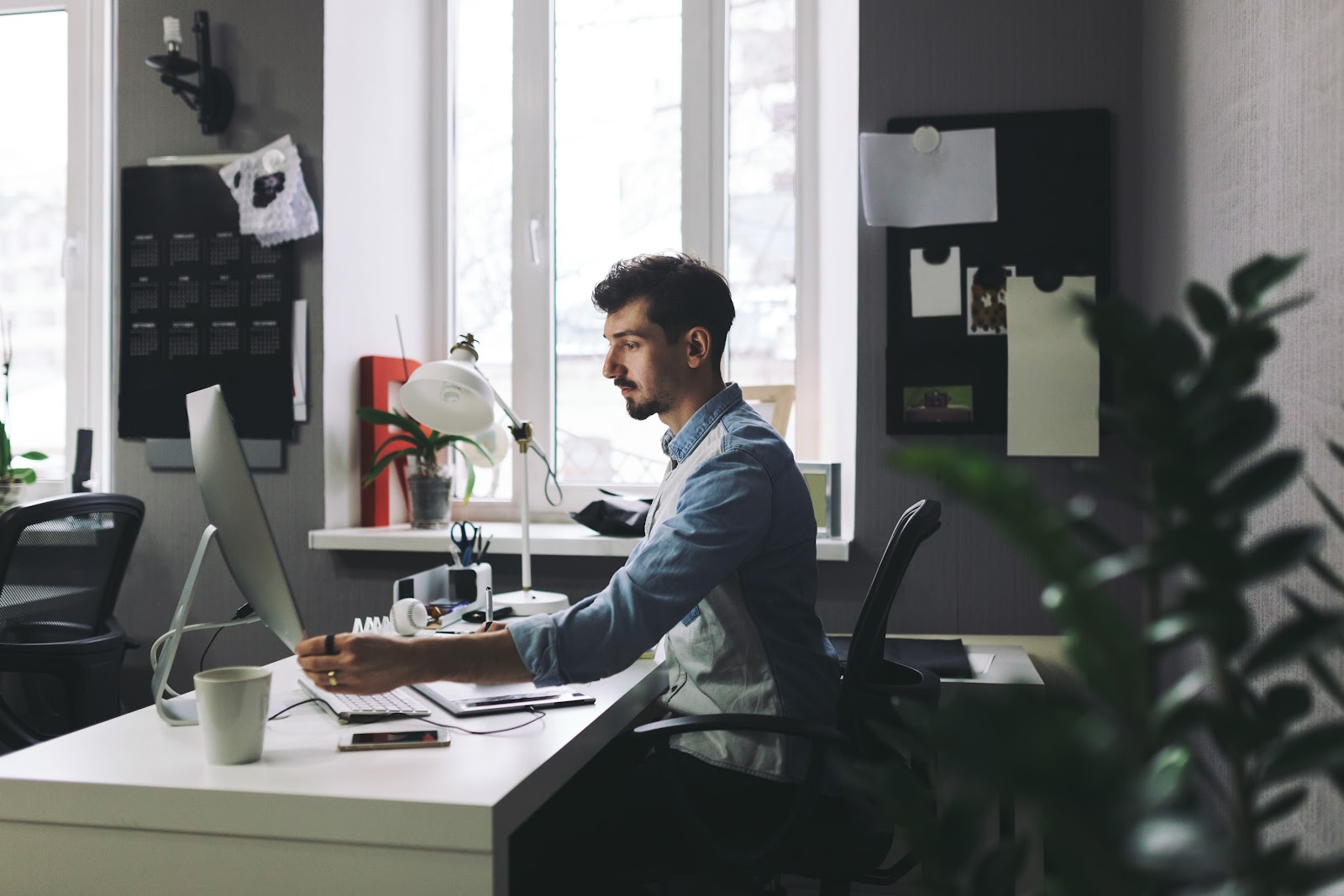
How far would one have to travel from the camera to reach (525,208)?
9.84 feet

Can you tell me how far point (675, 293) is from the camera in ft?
5.74

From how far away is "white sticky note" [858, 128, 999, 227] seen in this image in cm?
225

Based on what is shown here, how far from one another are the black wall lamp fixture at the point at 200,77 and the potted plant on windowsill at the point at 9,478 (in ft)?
3.18

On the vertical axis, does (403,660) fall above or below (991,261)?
below

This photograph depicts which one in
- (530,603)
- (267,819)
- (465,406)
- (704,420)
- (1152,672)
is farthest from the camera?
(465,406)

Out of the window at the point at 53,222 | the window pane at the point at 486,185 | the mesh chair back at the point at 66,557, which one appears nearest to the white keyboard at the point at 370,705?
the mesh chair back at the point at 66,557

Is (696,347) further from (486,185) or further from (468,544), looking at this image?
(486,185)

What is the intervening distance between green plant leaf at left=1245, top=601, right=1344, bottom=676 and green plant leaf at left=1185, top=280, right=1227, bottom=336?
146 millimetres

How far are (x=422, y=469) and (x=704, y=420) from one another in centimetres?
126

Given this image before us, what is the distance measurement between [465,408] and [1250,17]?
154 centimetres

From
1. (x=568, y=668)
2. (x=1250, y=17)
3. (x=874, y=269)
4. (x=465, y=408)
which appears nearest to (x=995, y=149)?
(x=874, y=269)

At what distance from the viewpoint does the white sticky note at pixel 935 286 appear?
227 centimetres

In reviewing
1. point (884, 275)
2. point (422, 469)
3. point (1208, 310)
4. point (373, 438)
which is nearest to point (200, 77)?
point (373, 438)

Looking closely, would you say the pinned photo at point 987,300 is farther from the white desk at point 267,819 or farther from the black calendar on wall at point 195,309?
the black calendar on wall at point 195,309
